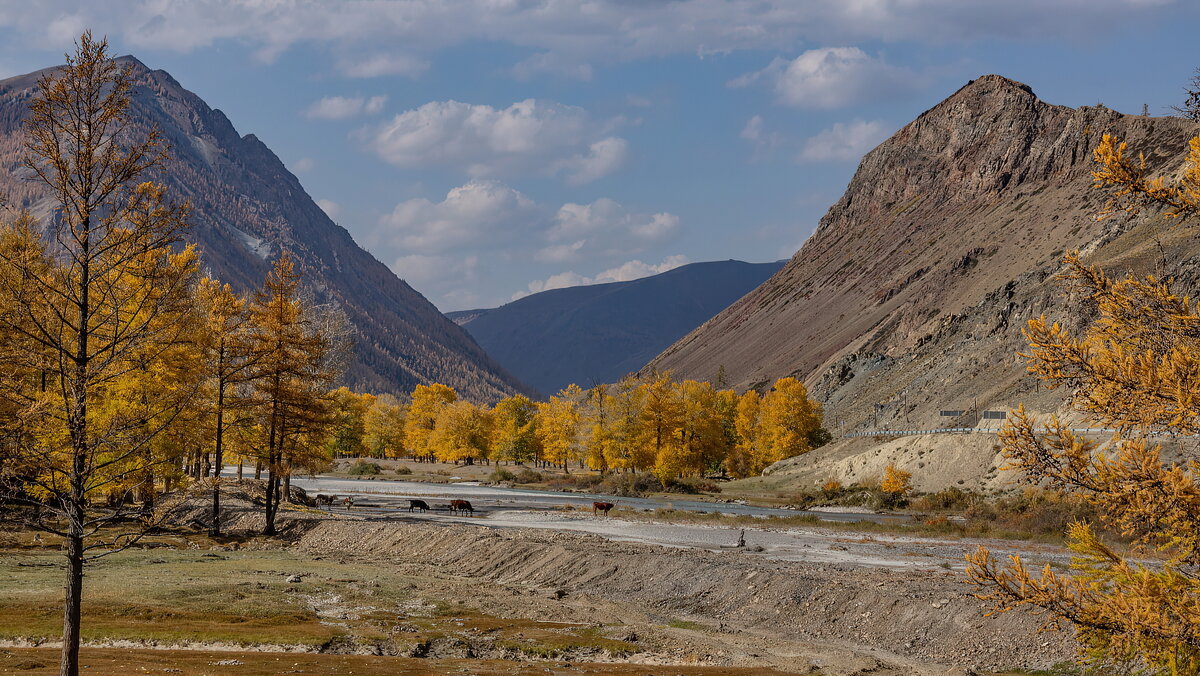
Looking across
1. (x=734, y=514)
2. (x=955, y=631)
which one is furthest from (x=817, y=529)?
(x=955, y=631)

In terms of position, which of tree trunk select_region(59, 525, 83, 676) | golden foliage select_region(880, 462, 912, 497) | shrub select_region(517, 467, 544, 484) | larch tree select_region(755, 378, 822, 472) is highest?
larch tree select_region(755, 378, 822, 472)

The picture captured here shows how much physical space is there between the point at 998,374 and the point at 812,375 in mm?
84816

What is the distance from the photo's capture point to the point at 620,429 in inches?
3809

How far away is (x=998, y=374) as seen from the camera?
111m

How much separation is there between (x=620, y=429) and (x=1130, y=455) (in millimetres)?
84769

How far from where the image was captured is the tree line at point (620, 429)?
98250mm

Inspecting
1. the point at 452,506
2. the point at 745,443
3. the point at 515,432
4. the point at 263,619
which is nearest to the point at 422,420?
the point at 515,432

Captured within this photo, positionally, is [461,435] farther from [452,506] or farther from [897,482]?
[897,482]

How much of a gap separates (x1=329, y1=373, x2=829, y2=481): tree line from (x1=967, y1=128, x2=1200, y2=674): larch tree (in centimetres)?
4469

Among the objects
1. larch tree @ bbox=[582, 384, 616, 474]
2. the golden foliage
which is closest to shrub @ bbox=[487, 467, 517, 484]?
larch tree @ bbox=[582, 384, 616, 474]

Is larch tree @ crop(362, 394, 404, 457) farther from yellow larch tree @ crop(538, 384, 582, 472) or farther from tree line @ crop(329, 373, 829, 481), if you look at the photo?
yellow larch tree @ crop(538, 384, 582, 472)

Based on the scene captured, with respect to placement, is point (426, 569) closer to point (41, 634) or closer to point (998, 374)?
point (41, 634)

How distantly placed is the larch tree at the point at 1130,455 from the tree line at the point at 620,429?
1760 inches

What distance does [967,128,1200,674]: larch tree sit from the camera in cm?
1205
